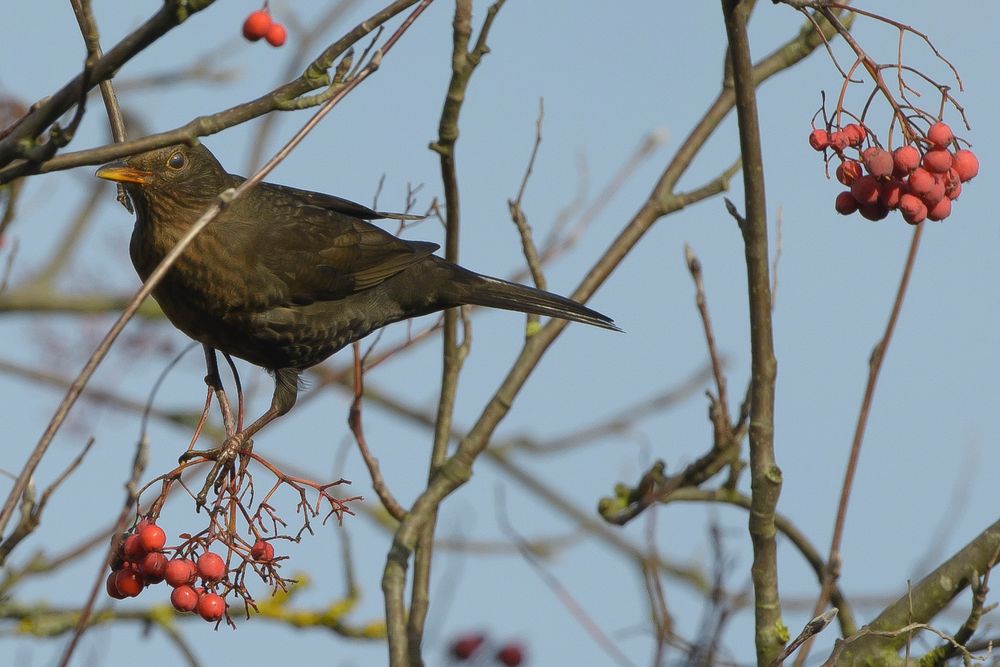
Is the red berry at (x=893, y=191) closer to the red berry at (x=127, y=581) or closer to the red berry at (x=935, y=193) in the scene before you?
the red berry at (x=935, y=193)

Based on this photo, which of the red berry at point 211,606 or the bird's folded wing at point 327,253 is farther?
the bird's folded wing at point 327,253

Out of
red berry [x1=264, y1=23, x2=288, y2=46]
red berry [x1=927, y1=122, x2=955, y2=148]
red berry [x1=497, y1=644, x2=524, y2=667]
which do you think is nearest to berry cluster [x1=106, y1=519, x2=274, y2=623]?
red berry [x1=264, y1=23, x2=288, y2=46]

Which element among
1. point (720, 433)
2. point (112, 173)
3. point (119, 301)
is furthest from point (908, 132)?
point (119, 301)

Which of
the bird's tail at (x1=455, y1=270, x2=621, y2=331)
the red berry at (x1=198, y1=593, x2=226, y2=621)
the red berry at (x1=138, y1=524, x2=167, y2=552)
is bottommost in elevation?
the red berry at (x1=198, y1=593, x2=226, y2=621)

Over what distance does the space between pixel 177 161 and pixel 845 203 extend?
221cm

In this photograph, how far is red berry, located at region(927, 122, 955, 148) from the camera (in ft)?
9.61

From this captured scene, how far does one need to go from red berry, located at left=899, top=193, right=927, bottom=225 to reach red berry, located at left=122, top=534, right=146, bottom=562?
1.87 meters

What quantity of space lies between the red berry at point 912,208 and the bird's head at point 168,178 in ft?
7.20

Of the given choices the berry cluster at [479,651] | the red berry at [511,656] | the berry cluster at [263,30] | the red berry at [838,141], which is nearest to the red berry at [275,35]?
the berry cluster at [263,30]

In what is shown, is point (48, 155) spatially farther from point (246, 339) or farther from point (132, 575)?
point (246, 339)

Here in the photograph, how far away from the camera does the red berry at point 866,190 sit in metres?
2.95

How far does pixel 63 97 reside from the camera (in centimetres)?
224

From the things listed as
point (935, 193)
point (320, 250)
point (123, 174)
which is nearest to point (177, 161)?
point (123, 174)

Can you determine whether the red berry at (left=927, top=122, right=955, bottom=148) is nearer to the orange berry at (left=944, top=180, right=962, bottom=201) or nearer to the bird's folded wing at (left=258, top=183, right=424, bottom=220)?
the orange berry at (left=944, top=180, right=962, bottom=201)
